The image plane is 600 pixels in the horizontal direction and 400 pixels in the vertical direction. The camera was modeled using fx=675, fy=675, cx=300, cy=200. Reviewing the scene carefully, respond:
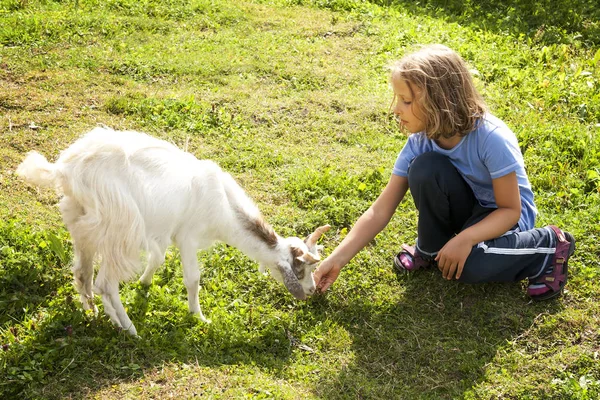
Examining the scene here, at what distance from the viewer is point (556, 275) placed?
14.1 feet

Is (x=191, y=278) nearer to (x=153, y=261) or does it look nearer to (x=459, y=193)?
(x=153, y=261)

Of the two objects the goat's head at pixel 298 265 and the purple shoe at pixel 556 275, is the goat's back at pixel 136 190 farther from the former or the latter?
the purple shoe at pixel 556 275

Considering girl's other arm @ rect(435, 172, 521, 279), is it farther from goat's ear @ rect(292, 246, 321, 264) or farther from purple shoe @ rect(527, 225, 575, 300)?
goat's ear @ rect(292, 246, 321, 264)

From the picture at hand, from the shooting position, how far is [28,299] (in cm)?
412

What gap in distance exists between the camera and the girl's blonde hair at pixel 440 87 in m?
3.84

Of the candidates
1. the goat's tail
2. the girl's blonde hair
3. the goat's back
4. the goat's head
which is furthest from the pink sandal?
the goat's tail

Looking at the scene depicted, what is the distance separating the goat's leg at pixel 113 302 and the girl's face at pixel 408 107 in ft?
6.31

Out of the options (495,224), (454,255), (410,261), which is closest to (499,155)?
(495,224)

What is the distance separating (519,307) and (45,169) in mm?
3041

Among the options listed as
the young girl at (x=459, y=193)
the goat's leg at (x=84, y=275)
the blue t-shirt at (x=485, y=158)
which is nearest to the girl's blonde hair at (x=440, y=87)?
the young girl at (x=459, y=193)

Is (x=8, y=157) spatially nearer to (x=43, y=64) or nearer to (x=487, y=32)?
(x=43, y=64)

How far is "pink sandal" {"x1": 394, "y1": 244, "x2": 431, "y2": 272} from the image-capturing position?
15.3 feet

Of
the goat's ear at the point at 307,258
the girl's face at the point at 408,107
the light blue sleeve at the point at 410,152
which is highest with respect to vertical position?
the girl's face at the point at 408,107

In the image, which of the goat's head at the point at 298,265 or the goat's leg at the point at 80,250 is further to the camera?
the goat's head at the point at 298,265
